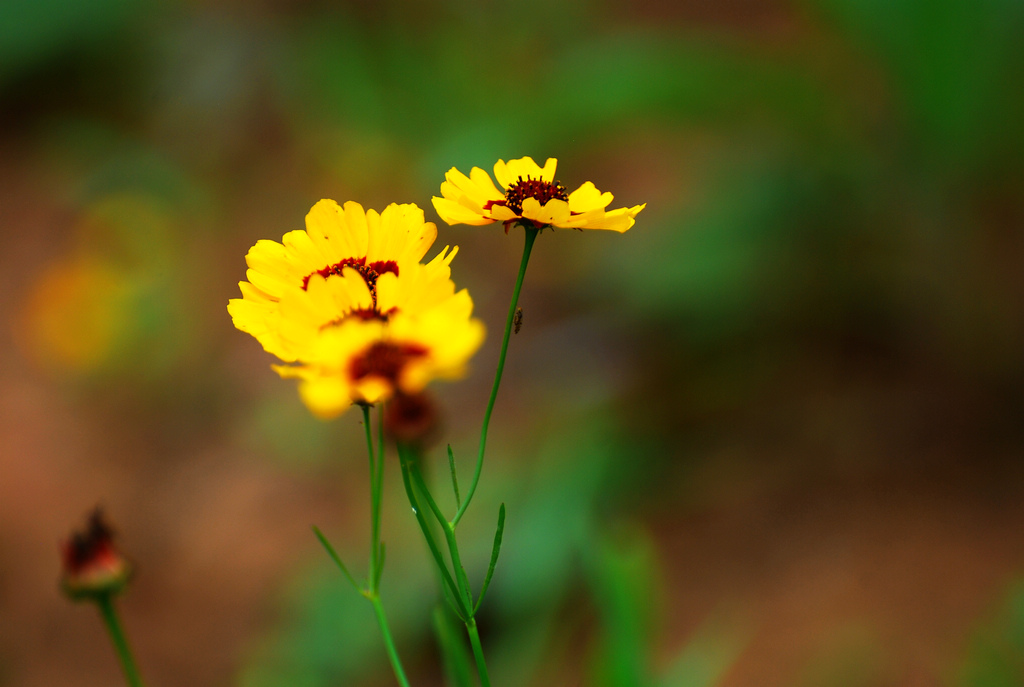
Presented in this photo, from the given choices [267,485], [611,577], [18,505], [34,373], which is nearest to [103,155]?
[34,373]

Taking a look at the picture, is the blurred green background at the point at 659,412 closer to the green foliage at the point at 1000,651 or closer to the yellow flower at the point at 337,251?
the green foliage at the point at 1000,651

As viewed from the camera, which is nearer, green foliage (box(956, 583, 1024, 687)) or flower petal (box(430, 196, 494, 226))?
flower petal (box(430, 196, 494, 226))

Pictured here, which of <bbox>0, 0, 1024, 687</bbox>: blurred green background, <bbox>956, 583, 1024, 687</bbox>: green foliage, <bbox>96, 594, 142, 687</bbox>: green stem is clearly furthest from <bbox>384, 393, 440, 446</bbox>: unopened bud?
<bbox>956, 583, 1024, 687</bbox>: green foliage

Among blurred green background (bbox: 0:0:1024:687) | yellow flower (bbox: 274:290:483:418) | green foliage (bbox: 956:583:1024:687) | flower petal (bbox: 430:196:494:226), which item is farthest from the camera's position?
blurred green background (bbox: 0:0:1024:687)

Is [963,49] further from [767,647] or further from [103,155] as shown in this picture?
[103,155]

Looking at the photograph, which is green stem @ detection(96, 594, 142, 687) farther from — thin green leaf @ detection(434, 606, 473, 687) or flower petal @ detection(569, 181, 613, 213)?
flower petal @ detection(569, 181, 613, 213)

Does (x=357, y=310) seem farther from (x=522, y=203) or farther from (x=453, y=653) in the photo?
(x=453, y=653)

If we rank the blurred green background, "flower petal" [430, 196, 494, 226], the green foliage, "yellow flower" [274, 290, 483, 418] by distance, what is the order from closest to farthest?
"yellow flower" [274, 290, 483, 418]
"flower petal" [430, 196, 494, 226]
the green foliage
the blurred green background
